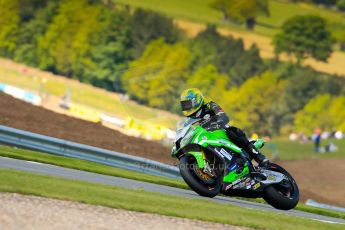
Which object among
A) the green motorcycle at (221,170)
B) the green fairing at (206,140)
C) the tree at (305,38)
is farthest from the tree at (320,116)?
the green fairing at (206,140)

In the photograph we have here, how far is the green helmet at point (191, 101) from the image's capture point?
47.3 ft

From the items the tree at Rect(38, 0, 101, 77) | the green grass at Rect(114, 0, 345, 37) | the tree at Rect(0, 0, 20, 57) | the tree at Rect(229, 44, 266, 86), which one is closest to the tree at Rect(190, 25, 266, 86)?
the tree at Rect(229, 44, 266, 86)

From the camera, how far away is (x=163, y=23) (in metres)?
89.5

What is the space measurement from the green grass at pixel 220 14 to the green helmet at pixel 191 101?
80586 mm

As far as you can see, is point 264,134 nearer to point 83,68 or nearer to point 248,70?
point 248,70

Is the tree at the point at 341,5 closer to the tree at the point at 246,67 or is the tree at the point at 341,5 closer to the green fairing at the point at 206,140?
the tree at the point at 246,67

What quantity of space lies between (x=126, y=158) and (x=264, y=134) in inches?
2164

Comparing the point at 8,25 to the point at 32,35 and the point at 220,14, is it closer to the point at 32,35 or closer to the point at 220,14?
the point at 32,35

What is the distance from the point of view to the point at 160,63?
252 ft

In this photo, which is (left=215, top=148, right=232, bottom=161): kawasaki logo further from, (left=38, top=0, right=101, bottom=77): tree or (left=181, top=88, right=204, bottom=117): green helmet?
(left=38, top=0, right=101, bottom=77): tree

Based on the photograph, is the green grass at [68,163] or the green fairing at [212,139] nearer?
the green fairing at [212,139]

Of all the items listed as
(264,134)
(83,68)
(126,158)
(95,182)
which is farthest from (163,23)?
(95,182)

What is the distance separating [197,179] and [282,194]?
1551 mm

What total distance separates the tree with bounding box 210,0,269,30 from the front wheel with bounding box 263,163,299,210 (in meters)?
85.4
